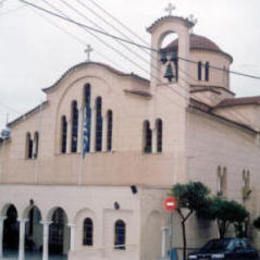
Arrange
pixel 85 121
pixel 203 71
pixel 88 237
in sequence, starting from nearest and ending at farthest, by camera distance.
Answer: pixel 88 237 → pixel 85 121 → pixel 203 71

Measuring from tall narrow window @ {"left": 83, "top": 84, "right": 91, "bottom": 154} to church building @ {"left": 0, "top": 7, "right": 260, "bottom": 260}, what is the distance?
0.06 meters

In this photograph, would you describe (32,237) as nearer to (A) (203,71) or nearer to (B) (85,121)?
(B) (85,121)

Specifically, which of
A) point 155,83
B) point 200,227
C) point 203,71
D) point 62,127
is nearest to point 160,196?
point 200,227

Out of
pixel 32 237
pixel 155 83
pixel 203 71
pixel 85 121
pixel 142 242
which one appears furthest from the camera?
pixel 203 71

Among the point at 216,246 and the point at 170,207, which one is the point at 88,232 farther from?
the point at 216,246

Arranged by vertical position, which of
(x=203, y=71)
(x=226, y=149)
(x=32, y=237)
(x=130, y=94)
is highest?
(x=203, y=71)

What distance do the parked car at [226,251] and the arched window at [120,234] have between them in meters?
2.99

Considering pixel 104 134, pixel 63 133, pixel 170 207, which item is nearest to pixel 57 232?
pixel 63 133

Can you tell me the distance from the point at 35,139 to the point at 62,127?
2207 mm

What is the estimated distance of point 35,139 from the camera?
31.6m

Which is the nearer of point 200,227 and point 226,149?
point 200,227

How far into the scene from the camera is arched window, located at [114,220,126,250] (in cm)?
2341

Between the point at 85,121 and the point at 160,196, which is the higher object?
the point at 85,121

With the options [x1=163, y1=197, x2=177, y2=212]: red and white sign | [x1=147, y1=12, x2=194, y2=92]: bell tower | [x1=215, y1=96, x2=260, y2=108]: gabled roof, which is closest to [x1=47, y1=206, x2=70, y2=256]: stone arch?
[x1=163, y1=197, x2=177, y2=212]: red and white sign
